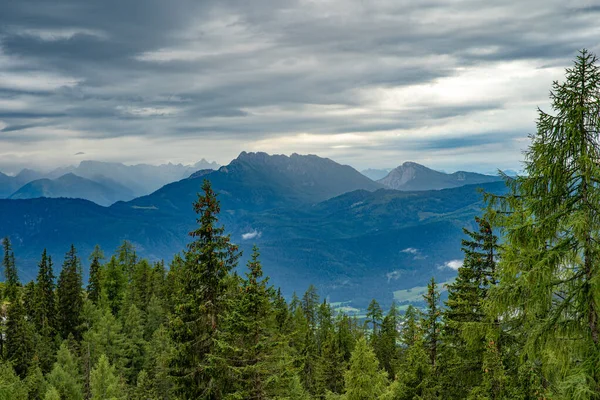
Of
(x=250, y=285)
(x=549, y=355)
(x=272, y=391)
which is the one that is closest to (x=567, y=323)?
(x=549, y=355)

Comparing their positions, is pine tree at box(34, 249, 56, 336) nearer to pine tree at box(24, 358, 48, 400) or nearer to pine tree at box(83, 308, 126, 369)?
pine tree at box(83, 308, 126, 369)

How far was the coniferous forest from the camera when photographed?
433 inches

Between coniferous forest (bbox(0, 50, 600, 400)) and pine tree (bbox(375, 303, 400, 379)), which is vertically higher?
coniferous forest (bbox(0, 50, 600, 400))

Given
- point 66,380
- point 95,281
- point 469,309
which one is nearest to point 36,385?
point 66,380

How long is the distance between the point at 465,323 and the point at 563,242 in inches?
214

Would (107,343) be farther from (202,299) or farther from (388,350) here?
(202,299)

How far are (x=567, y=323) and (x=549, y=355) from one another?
1379 mm

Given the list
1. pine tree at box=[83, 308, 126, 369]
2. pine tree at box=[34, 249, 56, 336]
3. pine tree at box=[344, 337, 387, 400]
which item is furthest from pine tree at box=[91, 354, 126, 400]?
pine tree at box=[344, 337, 387, 400]

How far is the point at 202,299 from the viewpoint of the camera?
26.9 meters

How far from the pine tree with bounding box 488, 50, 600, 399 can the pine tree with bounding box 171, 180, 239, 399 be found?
57.4 ft

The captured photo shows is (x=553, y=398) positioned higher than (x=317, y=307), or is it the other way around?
(x=553, y=398)

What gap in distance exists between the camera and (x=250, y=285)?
2564cm

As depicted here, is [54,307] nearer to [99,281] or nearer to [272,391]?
[99,281]

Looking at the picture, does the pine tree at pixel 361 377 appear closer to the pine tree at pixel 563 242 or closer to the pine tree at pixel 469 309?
the pine tree at pixel 469 309
